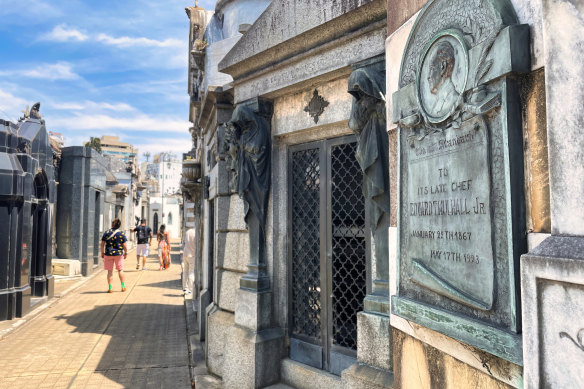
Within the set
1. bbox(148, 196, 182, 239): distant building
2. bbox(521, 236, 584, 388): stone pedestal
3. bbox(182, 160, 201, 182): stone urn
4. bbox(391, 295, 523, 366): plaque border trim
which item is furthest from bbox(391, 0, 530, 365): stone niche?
bbox(148, 196, 182, 239): distant building

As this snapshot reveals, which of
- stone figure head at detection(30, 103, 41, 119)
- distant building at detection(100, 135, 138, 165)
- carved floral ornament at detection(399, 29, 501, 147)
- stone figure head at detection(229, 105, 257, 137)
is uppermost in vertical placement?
distant building at detection(100, 135, 138, 165)

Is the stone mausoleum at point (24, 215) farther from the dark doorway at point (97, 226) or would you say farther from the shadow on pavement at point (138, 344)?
the dark doorway at point (97, 226)

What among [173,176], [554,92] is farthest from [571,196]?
[173,176]

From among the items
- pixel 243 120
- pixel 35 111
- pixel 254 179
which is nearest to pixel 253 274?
pixel 254 179

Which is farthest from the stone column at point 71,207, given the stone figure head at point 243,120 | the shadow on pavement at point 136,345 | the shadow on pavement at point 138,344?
the stone figure head at point 243,120

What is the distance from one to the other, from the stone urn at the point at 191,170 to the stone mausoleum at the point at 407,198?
11.3 feet

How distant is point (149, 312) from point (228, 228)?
500 centimetres

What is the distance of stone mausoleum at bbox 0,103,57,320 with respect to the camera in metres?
8.14

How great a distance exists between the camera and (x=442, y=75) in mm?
1976

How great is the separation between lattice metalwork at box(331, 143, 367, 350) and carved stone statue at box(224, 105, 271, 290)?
0.83 meters

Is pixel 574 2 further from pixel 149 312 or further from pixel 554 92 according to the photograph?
pixel 149 312

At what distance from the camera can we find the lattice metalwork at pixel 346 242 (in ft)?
12.6

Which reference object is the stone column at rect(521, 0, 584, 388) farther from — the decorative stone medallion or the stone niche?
the decorative stone medallion

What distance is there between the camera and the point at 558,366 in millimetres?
1356
